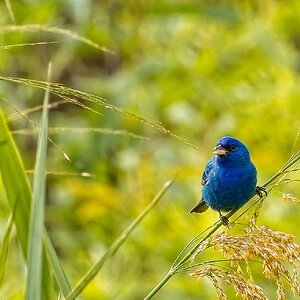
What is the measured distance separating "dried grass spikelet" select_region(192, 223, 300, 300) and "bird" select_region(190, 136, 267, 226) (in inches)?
24.7

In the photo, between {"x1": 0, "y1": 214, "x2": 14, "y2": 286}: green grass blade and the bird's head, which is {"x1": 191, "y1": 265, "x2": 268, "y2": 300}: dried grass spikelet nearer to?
{"x1": 0, "y1": 214, "x2": 14, "y2": 286}: green grass blade

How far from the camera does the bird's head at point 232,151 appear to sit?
2188mm

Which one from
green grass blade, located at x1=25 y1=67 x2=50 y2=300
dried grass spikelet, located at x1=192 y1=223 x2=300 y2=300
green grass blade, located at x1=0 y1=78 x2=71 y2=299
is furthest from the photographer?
green grass blade, located at x1=0 y1=78 x2=71 y2=299

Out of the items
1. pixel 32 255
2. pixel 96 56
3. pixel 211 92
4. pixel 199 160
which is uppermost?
pixel 96 56

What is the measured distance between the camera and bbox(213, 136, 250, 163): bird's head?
2.19 metres

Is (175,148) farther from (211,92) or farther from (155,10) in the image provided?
(155,10)

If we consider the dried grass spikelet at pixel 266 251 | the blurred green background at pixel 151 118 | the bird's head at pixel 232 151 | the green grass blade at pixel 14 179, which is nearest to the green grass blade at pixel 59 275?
the green grass blade at pixel 14 179

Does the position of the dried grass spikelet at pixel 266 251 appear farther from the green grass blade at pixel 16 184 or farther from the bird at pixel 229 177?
the bird at pixel 229 177

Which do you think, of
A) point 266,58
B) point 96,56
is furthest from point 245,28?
point 96,56

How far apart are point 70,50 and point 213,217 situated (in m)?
1.21

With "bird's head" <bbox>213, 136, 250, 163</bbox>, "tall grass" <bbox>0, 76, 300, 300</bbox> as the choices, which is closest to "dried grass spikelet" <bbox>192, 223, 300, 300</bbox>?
"tall grass" <bbox>0, 76, 300, 300</bbox>

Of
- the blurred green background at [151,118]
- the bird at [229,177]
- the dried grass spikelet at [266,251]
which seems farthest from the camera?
the blurred green background at [151,118]

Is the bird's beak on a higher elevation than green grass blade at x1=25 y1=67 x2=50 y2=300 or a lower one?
higher

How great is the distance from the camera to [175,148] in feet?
13.5
